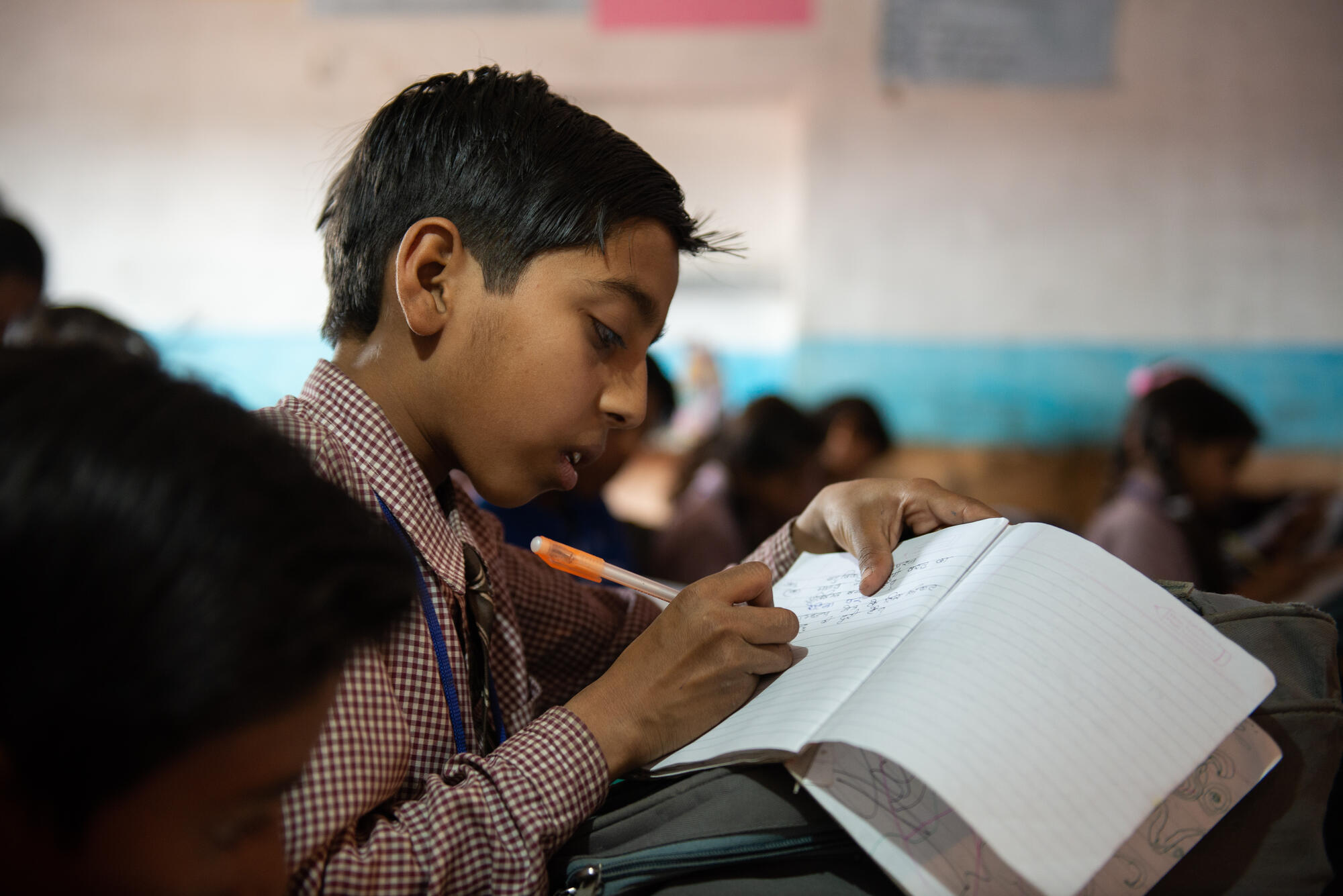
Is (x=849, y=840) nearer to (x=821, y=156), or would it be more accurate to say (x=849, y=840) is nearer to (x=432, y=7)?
(x=821, y=156)

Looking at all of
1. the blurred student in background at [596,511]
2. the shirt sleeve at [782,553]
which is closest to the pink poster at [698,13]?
the blurred student in background at [596,511]

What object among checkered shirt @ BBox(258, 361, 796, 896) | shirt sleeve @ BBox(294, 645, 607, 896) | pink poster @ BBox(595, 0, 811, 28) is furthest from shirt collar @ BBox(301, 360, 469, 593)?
pink poster @ BBox(595, 0, 811, 28)

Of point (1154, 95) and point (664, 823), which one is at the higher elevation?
point (1154, 95)

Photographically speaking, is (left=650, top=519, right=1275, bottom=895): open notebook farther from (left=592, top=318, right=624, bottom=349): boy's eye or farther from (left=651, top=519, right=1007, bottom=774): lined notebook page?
(left=592, top=318, right=624, bottom=349): boy's eye

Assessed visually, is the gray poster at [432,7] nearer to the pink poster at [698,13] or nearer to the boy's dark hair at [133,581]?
the pink poster at [698,13]

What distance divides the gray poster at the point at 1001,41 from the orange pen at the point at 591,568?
2692mm

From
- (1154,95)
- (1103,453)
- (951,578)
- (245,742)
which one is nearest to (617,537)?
(951,578)

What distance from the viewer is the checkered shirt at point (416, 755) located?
0.49m

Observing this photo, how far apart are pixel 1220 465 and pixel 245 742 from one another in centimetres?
211

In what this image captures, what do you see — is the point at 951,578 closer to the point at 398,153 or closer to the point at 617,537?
the point at 398,153

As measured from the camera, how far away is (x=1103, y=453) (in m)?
2.99

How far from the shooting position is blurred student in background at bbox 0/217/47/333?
5.59ft

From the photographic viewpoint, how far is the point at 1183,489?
1972mm

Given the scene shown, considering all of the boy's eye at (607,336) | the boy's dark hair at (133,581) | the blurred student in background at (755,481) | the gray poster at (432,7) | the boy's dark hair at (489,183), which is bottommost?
the blurred student in background at (755,481)
